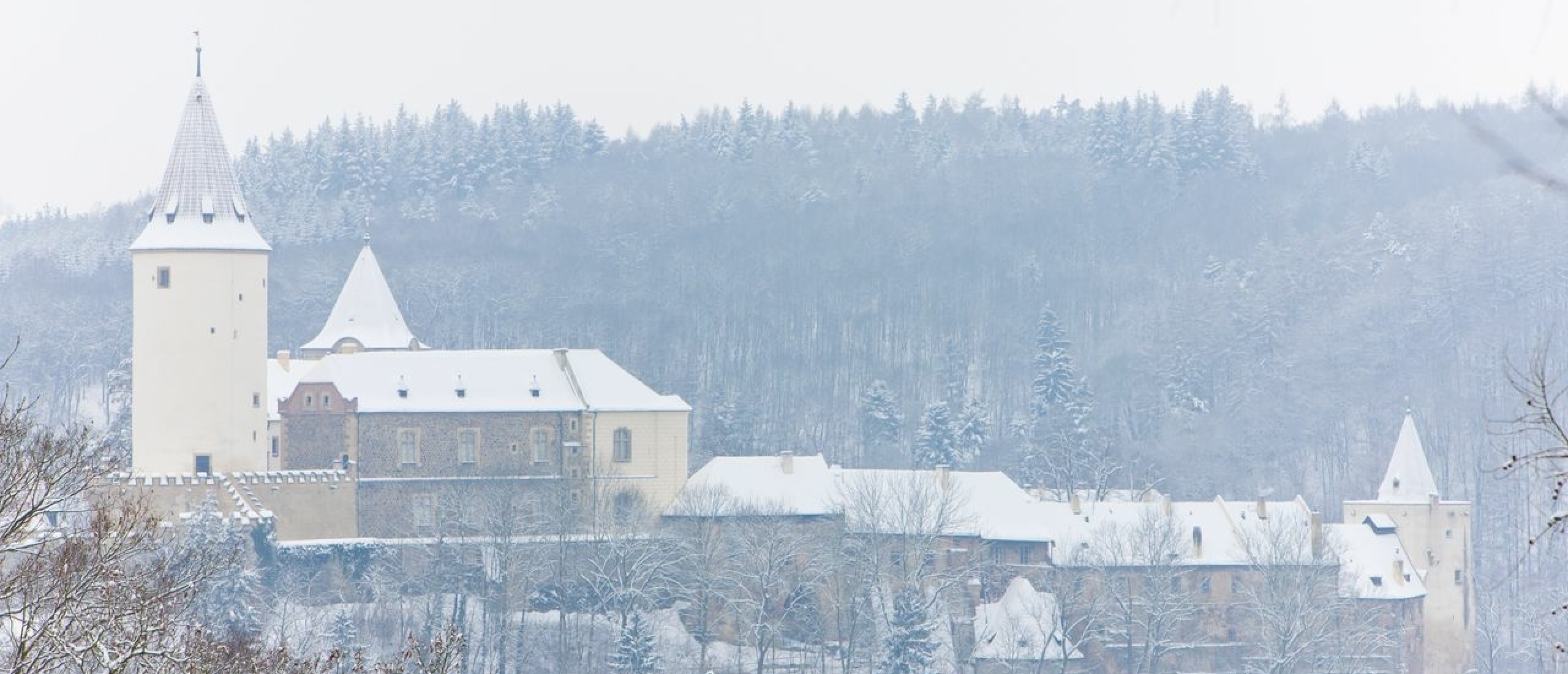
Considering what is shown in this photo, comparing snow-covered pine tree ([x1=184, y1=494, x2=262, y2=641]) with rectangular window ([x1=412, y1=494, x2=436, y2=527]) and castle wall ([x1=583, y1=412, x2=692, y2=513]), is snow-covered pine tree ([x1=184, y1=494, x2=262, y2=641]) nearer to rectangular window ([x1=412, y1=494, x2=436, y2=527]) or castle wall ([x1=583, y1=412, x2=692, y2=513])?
rectangular window ([x1=412, y1=494, x2=436, y2=527])

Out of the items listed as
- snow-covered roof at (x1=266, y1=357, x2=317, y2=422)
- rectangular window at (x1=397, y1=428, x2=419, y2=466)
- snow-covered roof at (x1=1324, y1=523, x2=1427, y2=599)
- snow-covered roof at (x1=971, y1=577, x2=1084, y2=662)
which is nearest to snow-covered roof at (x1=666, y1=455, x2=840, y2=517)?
snow-covered roof at (x1=971, y1=577, x2=1084, y2=662)

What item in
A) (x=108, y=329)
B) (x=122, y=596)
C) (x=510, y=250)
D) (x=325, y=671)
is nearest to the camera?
(x=122, y=596)

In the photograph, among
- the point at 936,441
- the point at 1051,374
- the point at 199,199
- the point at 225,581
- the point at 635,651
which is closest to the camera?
the point at 225,581

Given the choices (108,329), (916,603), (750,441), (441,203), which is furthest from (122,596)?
(441,203)

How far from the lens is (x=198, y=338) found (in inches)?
2429

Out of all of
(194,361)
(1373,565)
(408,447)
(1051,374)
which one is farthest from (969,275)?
(194,361)

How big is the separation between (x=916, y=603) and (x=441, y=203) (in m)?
63.1

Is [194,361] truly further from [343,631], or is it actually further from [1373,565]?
[1373,565]

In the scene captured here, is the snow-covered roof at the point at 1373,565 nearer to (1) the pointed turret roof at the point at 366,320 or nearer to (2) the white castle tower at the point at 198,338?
(2) the white castle tower at the point at 198,338

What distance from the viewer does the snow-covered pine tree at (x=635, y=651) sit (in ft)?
190

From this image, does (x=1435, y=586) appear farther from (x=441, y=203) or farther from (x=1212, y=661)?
(x=441, y=203)

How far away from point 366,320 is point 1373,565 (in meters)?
30.8

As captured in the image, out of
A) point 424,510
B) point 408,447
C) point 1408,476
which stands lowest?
point 424,510

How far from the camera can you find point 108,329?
99312mm
